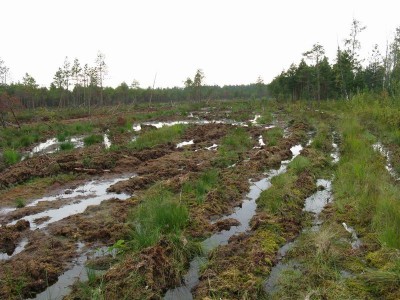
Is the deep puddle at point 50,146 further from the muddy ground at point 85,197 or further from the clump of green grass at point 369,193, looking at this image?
the clump of green grass at point 369,193

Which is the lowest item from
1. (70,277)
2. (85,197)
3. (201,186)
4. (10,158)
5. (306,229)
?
(70,277)

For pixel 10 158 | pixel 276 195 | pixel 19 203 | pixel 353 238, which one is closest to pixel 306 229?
pixel 353 238

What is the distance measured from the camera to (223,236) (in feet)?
20.3

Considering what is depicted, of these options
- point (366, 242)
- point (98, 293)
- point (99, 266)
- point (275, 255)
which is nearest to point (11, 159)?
point (99, 266)

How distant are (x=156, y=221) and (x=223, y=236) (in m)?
1.31

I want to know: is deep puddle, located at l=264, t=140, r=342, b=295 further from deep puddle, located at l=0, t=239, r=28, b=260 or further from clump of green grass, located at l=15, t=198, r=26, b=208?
clump of green grass, located at l=15, t=198, r=26, b=208

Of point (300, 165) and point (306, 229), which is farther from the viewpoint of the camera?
point (300, 165)

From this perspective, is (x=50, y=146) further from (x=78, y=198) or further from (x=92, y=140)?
(x=78, y=198)

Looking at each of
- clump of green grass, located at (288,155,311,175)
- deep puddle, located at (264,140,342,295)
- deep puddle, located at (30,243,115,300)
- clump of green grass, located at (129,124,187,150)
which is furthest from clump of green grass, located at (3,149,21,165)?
deep puddle, located at (264,140,342,295)

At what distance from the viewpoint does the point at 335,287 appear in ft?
13.7

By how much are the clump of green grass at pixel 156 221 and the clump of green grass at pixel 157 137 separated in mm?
8282

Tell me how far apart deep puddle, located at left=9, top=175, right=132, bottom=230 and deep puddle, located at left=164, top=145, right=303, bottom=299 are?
10.6 feet

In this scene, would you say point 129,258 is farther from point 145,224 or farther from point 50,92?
point 50,92

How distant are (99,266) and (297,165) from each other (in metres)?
6.96
